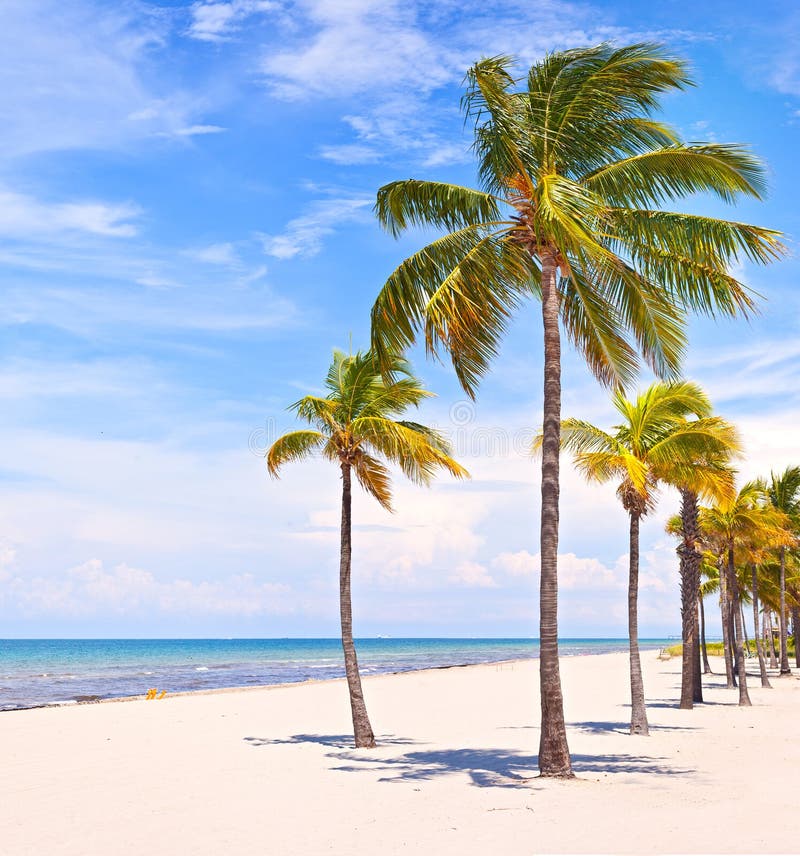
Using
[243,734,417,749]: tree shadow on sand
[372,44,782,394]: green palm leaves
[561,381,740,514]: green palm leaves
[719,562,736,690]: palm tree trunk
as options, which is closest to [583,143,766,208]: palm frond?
[372,44,782,394]: green palm leaves

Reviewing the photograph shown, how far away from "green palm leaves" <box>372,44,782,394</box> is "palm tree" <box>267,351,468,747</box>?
2.59 meters

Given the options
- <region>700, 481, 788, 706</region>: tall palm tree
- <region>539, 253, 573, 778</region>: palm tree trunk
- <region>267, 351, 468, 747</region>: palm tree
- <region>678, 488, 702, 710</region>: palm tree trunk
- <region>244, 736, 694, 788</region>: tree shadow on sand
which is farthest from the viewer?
<region>700, 481, 788, 706</region>: tall palm tree

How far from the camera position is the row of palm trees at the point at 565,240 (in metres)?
12.3

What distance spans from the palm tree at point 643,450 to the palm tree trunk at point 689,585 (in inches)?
192

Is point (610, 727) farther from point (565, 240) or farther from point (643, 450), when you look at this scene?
point (565, 240)

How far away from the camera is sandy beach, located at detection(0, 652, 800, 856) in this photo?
9.00 metres

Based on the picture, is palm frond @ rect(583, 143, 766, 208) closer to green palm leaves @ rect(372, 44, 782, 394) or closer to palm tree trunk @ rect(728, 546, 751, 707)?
green palm leaves @ rect(372, 44, 782, 394)

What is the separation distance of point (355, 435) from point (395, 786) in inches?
262

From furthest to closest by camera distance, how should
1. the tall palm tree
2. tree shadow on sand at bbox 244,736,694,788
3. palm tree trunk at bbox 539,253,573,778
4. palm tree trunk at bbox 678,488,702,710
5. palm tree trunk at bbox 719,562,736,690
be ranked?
palm tree trunk at bbox 719,562,736,690 → the tall palm tree → palm tree trunk at bbox 678,488,702,710 → tree shadow on sand at bbox 244,736,694,788 → palm tree trunk at bbox 539,253,573,778

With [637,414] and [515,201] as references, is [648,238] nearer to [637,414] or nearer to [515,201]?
[515,201]

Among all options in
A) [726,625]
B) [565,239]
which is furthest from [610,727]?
[726,625]

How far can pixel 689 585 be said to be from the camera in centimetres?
2405

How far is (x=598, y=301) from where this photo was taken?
14.0 m

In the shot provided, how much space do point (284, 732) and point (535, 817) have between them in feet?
38.1
